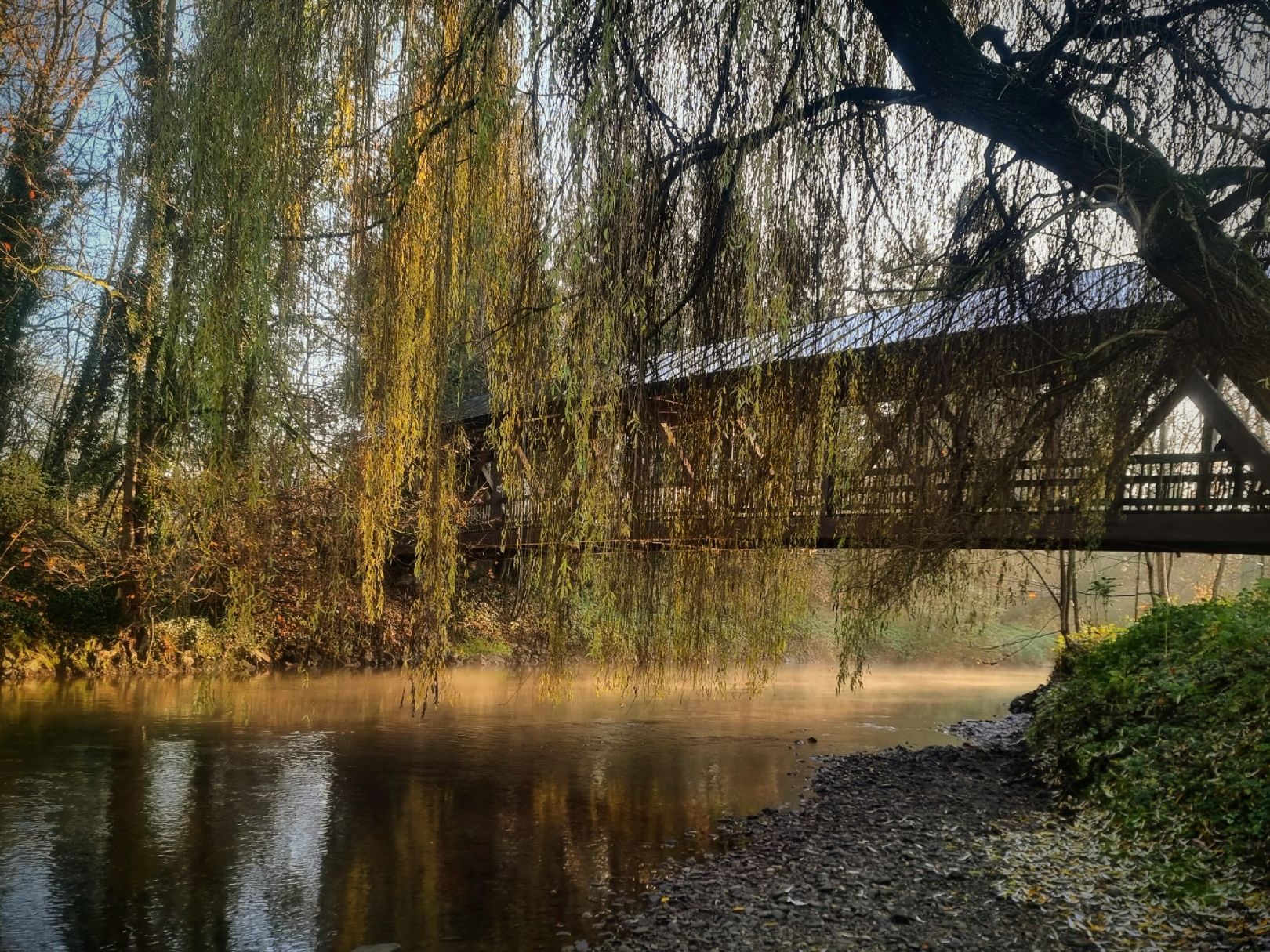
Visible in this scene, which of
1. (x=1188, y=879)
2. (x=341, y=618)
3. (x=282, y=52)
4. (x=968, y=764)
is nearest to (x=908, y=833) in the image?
(x=1188, y=879)

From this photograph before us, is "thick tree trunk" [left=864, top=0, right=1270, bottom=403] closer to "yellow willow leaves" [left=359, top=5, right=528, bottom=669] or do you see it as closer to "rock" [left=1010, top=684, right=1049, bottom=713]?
"yellow willow leaves" [left=359, top=5, right=528, bottom=669]

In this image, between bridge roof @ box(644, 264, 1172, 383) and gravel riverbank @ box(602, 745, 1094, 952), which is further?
gravel riverbank @ box(602, 745, 1094, 952)

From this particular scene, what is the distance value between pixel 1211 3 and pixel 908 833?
15.4 feet

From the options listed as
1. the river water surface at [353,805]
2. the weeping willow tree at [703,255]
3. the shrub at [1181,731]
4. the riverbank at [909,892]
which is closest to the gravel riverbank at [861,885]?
the riverbank at [909,892]

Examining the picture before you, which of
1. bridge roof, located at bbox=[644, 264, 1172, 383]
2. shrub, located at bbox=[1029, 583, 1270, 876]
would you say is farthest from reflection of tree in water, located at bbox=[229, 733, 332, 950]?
shrub, located at bbox=[1029, 583, 1270, 876]

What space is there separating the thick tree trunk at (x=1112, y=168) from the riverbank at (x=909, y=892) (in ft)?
7.95

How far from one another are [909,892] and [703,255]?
141 inches

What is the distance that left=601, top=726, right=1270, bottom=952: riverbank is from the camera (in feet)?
12.5

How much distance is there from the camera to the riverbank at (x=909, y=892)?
12.5ft

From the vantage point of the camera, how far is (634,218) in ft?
6.94

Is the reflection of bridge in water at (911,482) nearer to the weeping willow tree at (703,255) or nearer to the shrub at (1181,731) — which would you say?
the weeping willow tree at (703,255)

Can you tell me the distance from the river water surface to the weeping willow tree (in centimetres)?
87

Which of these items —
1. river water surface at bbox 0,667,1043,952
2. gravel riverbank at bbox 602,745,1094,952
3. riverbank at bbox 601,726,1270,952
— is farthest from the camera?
river water surface at bbox 0,667,1043,952

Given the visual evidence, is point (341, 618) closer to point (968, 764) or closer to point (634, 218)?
point (634, 218)
